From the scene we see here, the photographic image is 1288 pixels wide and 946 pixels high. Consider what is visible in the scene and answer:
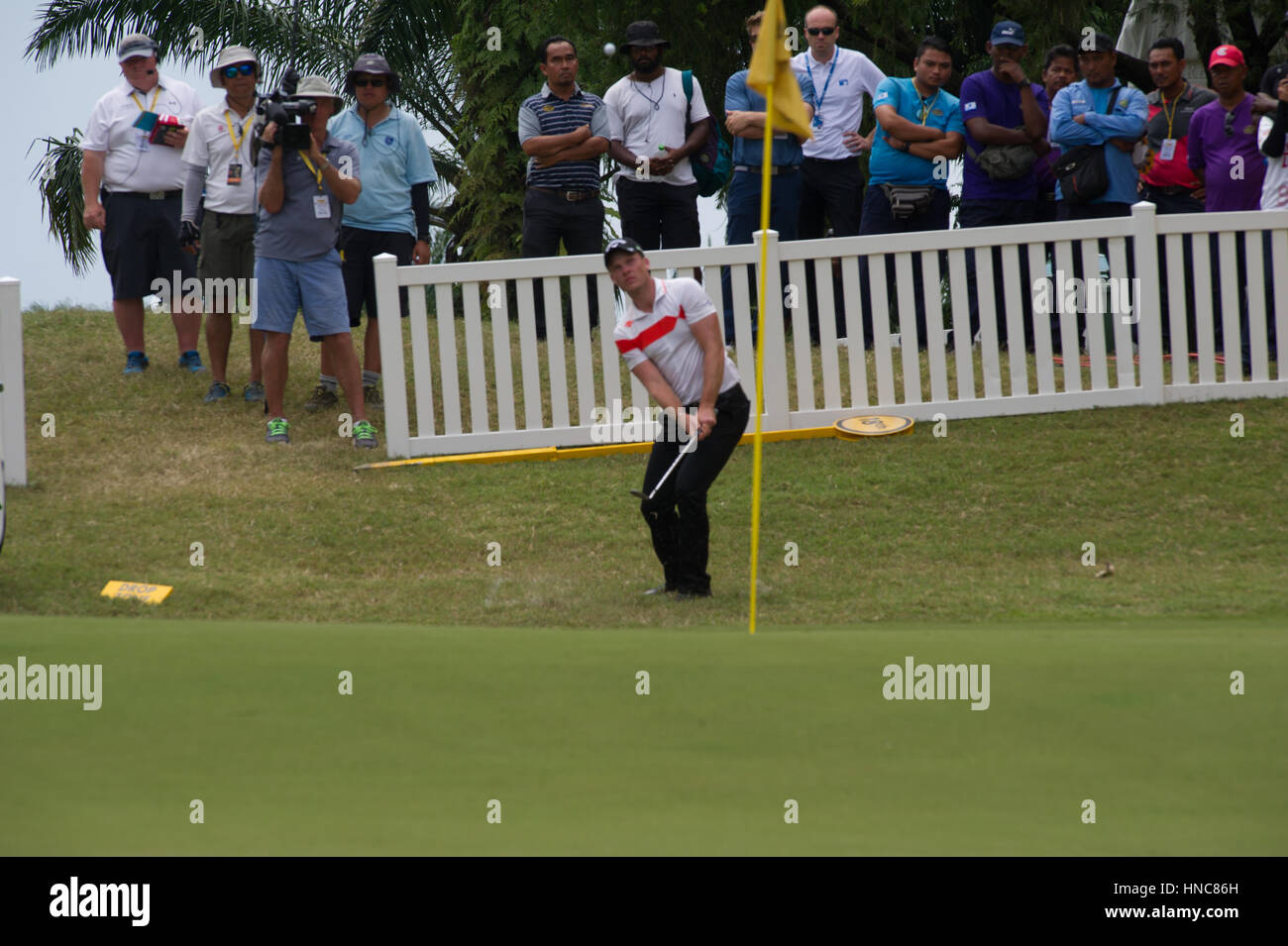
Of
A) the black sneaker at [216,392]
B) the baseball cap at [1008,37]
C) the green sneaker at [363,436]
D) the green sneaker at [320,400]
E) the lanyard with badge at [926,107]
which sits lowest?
the green sneaker at [363,436]

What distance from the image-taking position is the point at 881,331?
37.3 feet

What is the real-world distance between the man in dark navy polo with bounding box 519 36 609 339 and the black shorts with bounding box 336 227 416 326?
0.99 metres

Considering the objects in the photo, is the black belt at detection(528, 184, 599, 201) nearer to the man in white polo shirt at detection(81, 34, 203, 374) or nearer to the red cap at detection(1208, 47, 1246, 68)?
the man in white polo shirt at detection(81, 34, 203, 374)

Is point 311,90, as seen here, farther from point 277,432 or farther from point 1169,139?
point 1169,139

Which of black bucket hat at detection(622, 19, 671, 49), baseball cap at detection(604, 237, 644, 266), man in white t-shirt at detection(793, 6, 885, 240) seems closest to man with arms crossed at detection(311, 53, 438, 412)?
black bucket hat at detection(622, 19, 671, 49)

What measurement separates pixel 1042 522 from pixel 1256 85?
1015cm

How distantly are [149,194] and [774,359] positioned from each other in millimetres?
5040

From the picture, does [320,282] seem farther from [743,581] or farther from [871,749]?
[871,749]

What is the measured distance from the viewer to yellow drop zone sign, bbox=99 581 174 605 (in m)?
8.59

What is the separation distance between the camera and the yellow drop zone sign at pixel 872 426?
1126 cm

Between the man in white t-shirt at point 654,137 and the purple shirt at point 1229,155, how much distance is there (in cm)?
391

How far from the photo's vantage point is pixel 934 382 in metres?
11.5

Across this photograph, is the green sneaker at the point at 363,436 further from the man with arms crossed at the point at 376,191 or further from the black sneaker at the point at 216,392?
the black sneaker at the point at 216,392

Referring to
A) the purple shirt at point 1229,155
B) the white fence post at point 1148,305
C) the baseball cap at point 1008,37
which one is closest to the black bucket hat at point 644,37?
the baseball cap at point 1008,37
